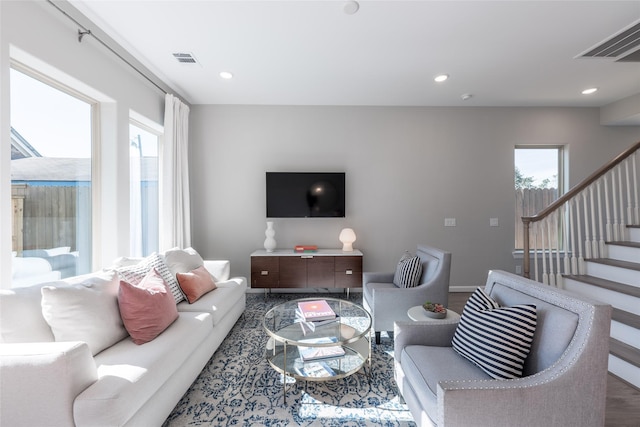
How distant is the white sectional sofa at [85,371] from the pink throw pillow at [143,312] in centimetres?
5

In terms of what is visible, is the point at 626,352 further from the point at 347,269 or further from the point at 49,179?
the point at 49,179

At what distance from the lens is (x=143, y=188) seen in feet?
10.3

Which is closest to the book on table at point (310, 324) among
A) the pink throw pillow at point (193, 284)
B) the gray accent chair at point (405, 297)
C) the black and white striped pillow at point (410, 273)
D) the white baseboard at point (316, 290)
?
the gray accent chair at point (405, 297)

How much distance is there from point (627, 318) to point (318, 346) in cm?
253

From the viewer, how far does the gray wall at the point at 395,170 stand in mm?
3982

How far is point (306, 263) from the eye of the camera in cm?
361

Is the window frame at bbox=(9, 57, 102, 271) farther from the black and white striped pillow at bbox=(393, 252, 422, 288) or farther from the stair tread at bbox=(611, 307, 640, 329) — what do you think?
the stair tread at bbox=(611, 307, 640, 329)

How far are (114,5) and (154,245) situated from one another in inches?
94.6

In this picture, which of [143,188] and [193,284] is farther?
[143,188]

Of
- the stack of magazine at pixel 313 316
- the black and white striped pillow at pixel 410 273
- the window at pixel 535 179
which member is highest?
the window at pixel 535 179

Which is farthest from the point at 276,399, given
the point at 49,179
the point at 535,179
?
the point at 535,179

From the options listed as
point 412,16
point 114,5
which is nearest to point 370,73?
point 412,16

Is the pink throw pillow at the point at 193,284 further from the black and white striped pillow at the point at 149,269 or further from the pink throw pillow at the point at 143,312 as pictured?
the pink throw pillow at the point at 143,312

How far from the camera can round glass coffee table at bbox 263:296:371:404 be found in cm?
180
